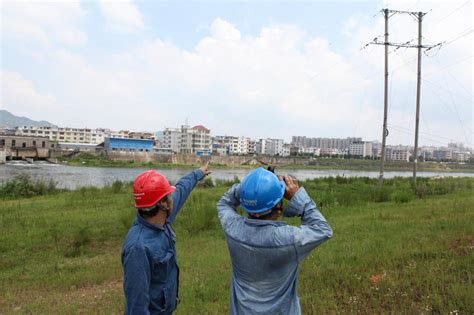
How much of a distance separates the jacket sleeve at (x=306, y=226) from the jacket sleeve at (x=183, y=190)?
3.31 ft

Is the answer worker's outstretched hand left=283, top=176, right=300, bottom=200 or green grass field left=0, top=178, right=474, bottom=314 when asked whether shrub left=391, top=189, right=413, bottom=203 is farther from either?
worker's outstretched hand left=283, top=176, right=300, bottom=200

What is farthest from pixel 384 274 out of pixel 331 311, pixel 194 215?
pixel 194 215

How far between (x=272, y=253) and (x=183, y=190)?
122 centimetres

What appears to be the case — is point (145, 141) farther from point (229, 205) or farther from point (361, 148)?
point (361, 148)

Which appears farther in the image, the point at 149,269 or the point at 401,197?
the point at 401,197

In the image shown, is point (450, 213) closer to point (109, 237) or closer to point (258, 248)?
point (109, 237)

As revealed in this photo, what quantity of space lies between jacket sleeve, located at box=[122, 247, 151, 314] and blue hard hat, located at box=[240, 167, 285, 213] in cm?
70

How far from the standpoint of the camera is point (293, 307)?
79.7 inches

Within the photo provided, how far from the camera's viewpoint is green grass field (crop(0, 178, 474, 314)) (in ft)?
13.1

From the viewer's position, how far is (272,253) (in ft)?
6.24

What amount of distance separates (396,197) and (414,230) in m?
8.21

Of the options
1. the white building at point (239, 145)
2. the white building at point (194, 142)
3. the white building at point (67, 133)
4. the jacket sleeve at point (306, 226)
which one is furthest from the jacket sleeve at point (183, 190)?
the white building at point (239, 145)

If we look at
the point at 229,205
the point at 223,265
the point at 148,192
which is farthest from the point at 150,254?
the point at 223,265

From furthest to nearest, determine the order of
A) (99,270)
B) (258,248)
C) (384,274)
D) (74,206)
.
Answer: (74,206) < (99,270) < (384,274) < (258,248)
